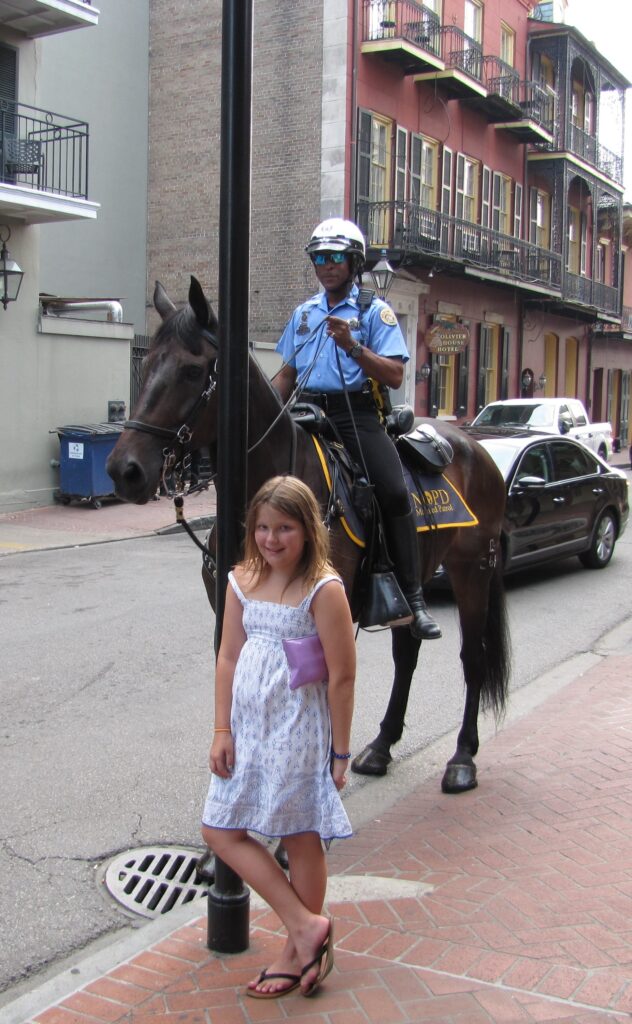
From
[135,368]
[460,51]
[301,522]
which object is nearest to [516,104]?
[460,51]

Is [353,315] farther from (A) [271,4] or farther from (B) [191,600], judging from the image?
(A) [271,4]

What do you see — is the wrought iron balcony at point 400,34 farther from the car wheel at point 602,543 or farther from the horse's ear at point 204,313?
the horse's ear at point 204,313

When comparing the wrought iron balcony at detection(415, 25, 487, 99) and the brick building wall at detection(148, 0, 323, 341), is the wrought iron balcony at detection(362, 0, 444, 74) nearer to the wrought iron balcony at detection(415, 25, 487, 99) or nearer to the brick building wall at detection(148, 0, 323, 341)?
the wrought iron balcony at detection(415, 25, 487, 99)

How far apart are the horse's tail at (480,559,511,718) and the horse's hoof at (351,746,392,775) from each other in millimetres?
712

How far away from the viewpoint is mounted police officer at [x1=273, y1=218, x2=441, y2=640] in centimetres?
429

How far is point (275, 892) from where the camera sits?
3.02 m

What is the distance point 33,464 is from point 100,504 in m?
1.34

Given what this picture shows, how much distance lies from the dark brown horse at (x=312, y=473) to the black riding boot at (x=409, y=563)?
0.26 meters

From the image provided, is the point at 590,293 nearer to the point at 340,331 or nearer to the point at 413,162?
the point at 413,162

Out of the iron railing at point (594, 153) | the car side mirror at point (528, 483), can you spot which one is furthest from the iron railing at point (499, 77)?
the car side mirror at point (528, 483)

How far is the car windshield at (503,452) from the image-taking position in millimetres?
10618

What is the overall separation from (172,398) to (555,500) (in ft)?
26.0

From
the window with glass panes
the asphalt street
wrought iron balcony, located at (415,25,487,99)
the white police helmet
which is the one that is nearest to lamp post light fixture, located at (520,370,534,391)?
the window with glass panes

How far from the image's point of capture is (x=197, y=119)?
966 inches
